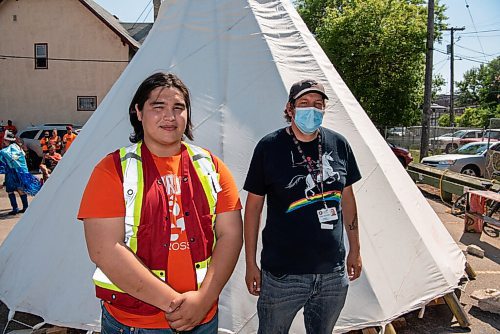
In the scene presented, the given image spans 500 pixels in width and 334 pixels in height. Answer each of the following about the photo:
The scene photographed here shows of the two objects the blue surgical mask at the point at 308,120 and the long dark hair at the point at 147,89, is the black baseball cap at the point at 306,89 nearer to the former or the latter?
the blue surgical mask at the point at 308,120

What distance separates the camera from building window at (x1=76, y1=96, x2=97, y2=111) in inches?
930

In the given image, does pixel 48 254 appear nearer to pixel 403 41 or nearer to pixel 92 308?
pixel 92 308

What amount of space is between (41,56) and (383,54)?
16.2 metres

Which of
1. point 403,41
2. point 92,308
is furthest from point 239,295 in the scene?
point 403,41

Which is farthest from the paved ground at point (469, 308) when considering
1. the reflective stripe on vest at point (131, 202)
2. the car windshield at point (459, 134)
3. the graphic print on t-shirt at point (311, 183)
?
the car windshield at point (459, 134)

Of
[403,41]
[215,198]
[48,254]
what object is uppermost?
[403,41]

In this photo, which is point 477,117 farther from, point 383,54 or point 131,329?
point 131,329

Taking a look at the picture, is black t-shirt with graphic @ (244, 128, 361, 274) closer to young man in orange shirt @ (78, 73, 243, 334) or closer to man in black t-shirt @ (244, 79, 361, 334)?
man in black t-shirt @ (244, 79, 361, 334)

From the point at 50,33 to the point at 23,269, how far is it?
22273 millimetres

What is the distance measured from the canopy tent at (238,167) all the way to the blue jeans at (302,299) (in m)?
0.85

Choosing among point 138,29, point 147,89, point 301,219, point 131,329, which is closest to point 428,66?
point 301,219

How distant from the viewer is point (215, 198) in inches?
87.0

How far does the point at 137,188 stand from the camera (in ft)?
6.74

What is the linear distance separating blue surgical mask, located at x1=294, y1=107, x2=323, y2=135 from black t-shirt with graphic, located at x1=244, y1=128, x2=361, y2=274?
0.24ft
